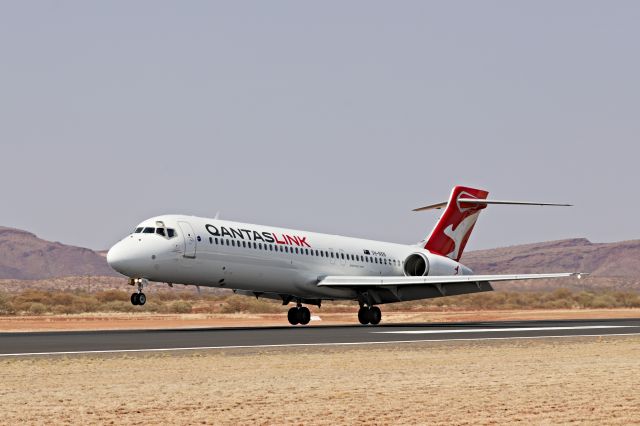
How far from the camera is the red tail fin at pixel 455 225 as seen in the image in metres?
55.4

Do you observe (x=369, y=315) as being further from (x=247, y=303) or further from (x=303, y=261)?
(x=247, y=303)

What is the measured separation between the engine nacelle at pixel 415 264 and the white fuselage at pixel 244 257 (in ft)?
4.61

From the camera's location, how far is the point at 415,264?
53562 mm

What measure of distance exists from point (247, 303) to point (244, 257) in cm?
3401

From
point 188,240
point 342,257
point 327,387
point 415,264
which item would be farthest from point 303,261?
point 327,387

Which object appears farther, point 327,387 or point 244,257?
point 244,257

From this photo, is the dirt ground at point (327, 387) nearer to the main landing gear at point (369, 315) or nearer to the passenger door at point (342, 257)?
the main landing gear at point (369, 315)

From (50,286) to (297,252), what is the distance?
136 metres

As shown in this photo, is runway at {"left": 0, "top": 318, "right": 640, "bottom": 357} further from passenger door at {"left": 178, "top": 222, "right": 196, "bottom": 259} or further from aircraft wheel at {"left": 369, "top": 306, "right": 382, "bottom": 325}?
aircraft wheel at {"left": 369, "top": 306, "right": 382, "bottom": 325}

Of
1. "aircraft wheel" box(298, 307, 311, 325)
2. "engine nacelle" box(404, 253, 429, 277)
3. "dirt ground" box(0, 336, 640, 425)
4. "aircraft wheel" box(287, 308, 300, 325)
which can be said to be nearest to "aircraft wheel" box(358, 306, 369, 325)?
"aircraft wheel" box(298, 307, 311, 325)

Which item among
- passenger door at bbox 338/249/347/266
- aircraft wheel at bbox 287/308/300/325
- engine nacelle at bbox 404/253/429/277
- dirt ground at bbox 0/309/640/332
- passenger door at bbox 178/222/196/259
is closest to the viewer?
passenger door at bbox 178/222/196/259

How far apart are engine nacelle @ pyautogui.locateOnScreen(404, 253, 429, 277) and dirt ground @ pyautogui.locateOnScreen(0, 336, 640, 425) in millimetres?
26095

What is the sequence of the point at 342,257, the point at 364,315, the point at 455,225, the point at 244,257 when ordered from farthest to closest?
the point at 455,225 → the point at 342,257 → the point at 364,315 → the point at 244,257

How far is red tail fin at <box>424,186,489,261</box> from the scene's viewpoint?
55.4 meters
